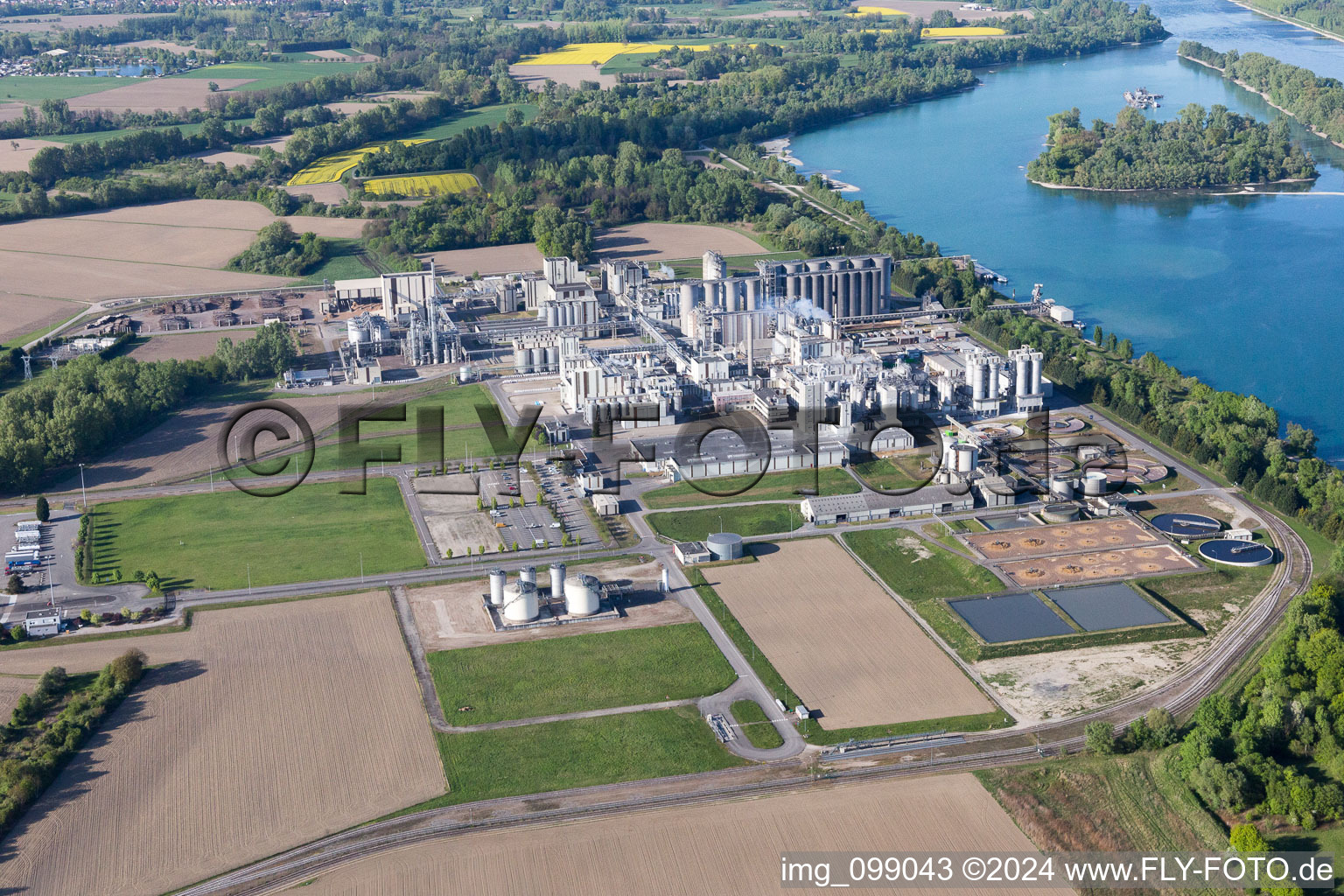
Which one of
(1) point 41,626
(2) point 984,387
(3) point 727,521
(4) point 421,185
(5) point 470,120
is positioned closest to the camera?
(1) point 41,626

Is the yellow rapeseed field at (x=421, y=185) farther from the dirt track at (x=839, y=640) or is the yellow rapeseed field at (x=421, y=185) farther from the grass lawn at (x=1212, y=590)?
the grass lawn at (x=1212, y=590)

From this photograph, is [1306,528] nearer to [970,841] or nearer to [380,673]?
[970,841]

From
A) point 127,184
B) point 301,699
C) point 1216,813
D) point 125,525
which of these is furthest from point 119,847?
point 127,184

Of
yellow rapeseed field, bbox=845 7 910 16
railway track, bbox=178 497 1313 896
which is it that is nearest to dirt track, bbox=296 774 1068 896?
railway track, bbox=178 497 1313 896

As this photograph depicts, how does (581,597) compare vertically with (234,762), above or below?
above

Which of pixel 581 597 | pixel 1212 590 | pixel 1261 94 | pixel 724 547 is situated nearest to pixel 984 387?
pixel 1212 590

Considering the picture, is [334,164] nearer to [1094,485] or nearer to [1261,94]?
[1094,485]

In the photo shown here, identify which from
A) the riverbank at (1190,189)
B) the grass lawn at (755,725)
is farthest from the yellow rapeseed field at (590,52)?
the grass lawn at (755,725)
